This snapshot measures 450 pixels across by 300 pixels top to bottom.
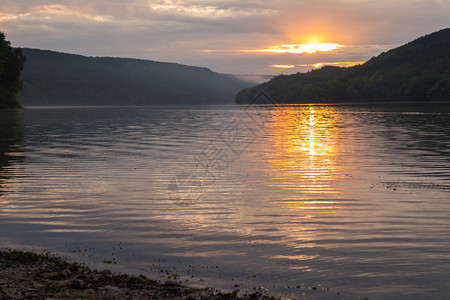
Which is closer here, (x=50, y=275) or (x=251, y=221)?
(x=50, y=275)

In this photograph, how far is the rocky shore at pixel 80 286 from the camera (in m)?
9.58

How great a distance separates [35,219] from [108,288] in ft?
27.0

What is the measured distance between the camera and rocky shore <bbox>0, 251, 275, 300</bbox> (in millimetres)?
9578

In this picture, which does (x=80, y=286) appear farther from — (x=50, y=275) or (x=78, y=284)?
(x=50, y=275)

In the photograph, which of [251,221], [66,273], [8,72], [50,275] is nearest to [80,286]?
[66,273]

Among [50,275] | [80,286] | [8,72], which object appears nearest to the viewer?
[80,286]

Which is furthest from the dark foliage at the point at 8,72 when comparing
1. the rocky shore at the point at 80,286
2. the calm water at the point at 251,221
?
the rocky shore at the point at 80,286

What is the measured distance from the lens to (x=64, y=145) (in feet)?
154

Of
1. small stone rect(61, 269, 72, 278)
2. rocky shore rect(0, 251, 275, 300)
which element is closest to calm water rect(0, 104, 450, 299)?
rocky shore rect(0, 251, 275, 300)

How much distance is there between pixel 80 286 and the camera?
1000cm

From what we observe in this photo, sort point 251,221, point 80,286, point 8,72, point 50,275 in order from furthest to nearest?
point 8,72, point 251,221, point 50,275, point 80,286

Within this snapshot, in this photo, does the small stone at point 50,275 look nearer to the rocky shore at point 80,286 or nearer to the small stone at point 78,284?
the rocky shore at point 80,286

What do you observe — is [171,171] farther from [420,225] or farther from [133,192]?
[420,225]

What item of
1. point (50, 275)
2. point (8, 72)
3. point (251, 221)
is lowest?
point (251, 221)
